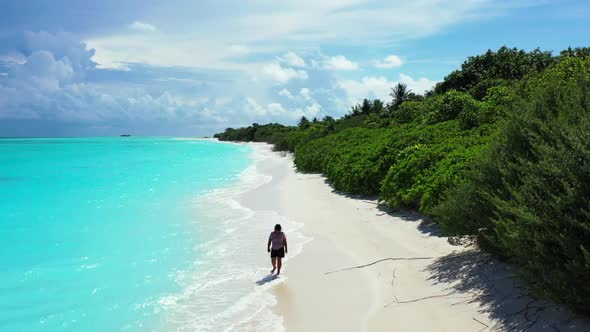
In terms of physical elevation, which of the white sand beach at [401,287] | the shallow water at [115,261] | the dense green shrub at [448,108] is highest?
the dense green shrub at [448,108]

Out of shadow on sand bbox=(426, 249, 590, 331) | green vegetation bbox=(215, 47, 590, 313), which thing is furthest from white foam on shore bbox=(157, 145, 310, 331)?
green vegetation bbox=(215, 47, 590, 313)

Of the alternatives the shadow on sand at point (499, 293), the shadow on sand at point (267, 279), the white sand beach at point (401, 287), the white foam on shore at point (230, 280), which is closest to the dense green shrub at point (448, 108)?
the white sand beach at point (401, 287)

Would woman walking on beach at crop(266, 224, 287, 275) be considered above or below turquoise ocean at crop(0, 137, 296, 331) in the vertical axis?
above

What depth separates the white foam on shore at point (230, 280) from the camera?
24.8ft

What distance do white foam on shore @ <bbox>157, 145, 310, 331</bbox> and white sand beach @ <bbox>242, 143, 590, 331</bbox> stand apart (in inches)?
17.2

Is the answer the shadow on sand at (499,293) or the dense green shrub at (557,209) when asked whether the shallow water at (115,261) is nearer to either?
the shadow on sand at (499,293)

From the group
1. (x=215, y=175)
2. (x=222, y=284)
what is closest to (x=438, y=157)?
(x=222, y=284)

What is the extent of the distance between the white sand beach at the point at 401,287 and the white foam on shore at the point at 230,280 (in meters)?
0.44

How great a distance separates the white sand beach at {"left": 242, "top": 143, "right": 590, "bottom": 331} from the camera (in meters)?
6.31

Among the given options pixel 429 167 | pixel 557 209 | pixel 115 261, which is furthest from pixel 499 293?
pixel 115 261

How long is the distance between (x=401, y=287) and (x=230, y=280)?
3.75 metres

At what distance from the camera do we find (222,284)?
9367 millimetres

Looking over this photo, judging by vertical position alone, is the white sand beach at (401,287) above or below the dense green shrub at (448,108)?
below

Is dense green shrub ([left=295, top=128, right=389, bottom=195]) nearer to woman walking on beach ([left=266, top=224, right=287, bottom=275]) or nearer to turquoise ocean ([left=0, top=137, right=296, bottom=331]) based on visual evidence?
turquoise ocean ([left=0, top=137, right=296, bottom=331])
